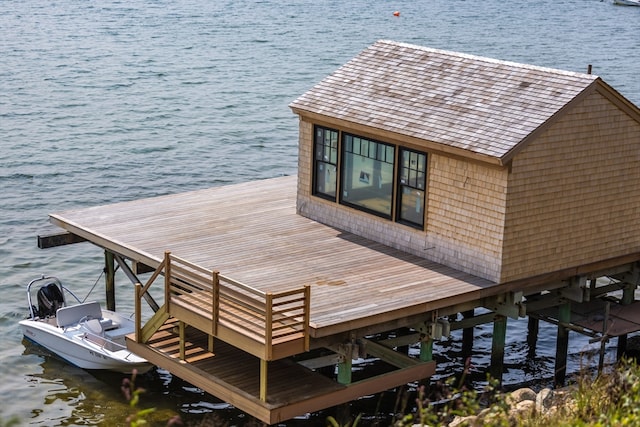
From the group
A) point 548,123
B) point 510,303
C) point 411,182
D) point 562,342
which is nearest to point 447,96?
point 411,182

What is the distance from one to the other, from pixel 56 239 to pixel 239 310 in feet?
21.4

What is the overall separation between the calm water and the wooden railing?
10.6ft

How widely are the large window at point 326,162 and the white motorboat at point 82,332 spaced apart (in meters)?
4.65

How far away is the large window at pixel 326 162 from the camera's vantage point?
2283 centimetres

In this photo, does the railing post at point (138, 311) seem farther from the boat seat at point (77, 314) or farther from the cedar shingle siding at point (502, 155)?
the cedar shingle siding at point (502, 155)

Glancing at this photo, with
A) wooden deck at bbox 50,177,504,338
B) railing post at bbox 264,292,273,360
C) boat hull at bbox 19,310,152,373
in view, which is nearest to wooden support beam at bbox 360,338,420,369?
wooden deck at bbox 50,177,504,338

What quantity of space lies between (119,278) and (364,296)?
11641mm

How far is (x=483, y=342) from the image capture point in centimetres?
2559

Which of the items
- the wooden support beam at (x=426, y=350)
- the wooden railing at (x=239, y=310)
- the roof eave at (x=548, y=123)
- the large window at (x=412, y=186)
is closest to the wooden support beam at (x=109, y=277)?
the wooden railing at (x=239, y=310)

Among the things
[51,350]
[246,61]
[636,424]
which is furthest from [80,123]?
[636,424]

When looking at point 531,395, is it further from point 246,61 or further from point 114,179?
point 246,61

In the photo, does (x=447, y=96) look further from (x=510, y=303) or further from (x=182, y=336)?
(x=182, y=336)

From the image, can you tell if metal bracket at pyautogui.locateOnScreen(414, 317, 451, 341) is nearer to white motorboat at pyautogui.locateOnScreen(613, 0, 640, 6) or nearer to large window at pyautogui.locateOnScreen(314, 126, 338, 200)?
large window at pyautogui.locateOnScreen(314, 126, 338, 200)

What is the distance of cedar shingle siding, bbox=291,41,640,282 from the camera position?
20.1m
